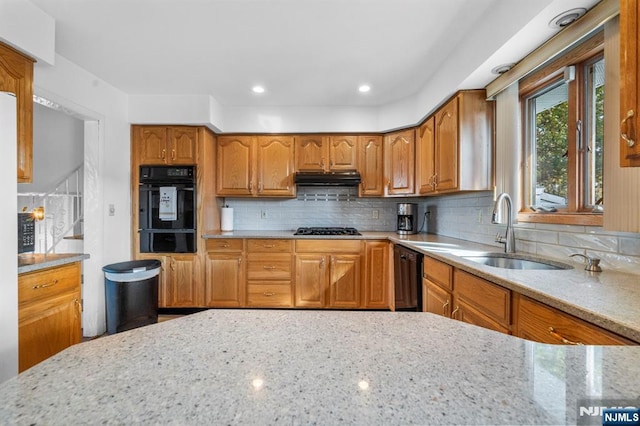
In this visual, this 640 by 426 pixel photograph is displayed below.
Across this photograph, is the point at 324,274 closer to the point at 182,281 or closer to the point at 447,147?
the point at 182,281

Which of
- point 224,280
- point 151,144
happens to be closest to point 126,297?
point 224,280

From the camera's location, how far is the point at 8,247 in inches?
56.3

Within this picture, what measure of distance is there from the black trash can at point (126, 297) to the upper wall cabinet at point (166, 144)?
44.7 inches

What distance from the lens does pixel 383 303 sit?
3223 mm

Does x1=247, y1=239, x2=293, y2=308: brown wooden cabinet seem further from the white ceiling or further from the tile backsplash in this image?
the white ceiling

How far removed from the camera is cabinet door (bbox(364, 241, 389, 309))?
321 centimetres

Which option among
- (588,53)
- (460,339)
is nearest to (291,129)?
(588,53)

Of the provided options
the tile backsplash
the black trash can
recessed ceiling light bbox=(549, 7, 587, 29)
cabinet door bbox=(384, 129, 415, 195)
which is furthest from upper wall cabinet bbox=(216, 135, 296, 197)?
recessed ceiling light bbox=(549, 7, 587, 29)

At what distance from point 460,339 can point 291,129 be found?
3.11 metres

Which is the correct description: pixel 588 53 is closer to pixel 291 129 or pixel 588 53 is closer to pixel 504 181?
pixel 504 181

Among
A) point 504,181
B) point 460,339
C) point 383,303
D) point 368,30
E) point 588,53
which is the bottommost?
point 383,303

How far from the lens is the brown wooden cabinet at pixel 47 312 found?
1658 mm

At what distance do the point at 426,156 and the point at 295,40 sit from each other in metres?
1.63

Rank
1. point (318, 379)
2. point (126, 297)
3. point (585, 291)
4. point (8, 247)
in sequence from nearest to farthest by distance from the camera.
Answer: point (318, 379), point (585, 291), point (8, 247), point (126, 297)
